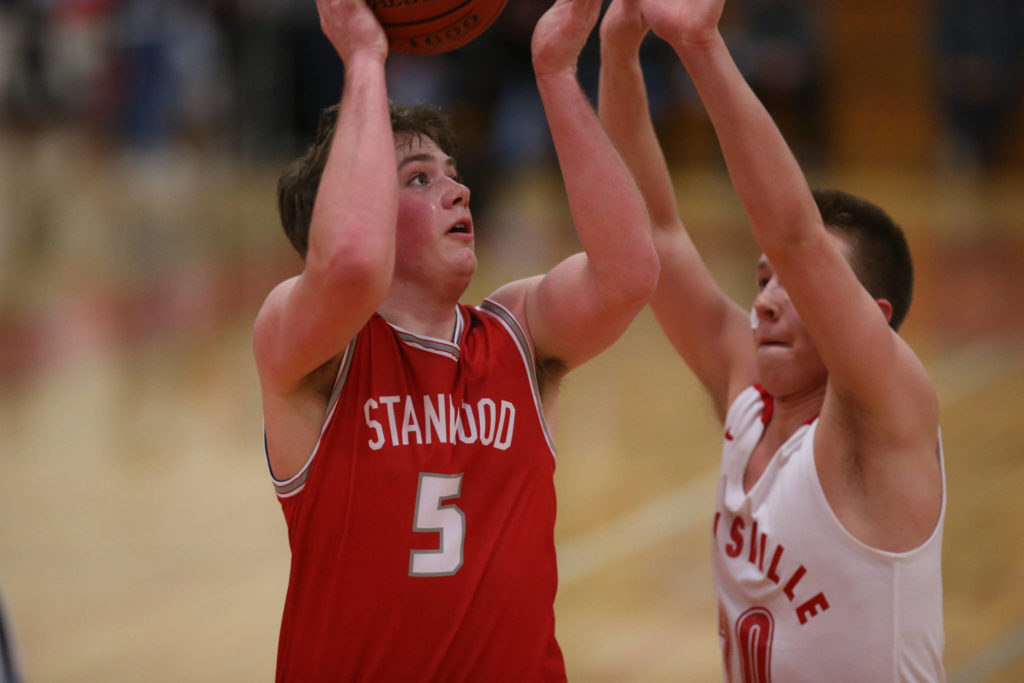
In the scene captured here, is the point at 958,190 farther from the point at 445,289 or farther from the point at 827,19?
the point at 445,289

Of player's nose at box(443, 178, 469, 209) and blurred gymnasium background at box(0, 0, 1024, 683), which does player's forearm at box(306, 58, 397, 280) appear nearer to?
player's nose at box(443, 178, 469, 209)

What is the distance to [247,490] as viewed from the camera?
5961 millimetres

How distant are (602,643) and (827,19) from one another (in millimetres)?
13636

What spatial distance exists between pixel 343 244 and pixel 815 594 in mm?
1180

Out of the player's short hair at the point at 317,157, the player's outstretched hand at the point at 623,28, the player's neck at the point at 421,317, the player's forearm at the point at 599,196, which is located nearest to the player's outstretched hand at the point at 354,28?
the player's short hair at the point at 317,157

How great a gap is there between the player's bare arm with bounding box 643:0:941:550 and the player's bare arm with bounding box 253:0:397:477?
1.89 ft

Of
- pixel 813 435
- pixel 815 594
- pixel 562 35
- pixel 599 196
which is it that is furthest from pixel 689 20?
pixel 815 594

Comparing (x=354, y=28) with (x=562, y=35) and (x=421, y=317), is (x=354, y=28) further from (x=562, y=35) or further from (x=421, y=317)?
(x=421, y=317)

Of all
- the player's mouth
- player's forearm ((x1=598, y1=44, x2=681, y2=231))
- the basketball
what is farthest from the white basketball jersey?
the basketball

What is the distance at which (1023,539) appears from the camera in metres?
5.16

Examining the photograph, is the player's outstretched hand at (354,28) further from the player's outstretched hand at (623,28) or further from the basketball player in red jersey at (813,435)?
the player's outstretched hand at (623,28)

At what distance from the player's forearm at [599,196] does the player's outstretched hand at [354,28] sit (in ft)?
1.05

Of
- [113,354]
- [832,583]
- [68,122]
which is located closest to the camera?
[832,583]

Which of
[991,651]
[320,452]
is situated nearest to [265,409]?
[320,452]
